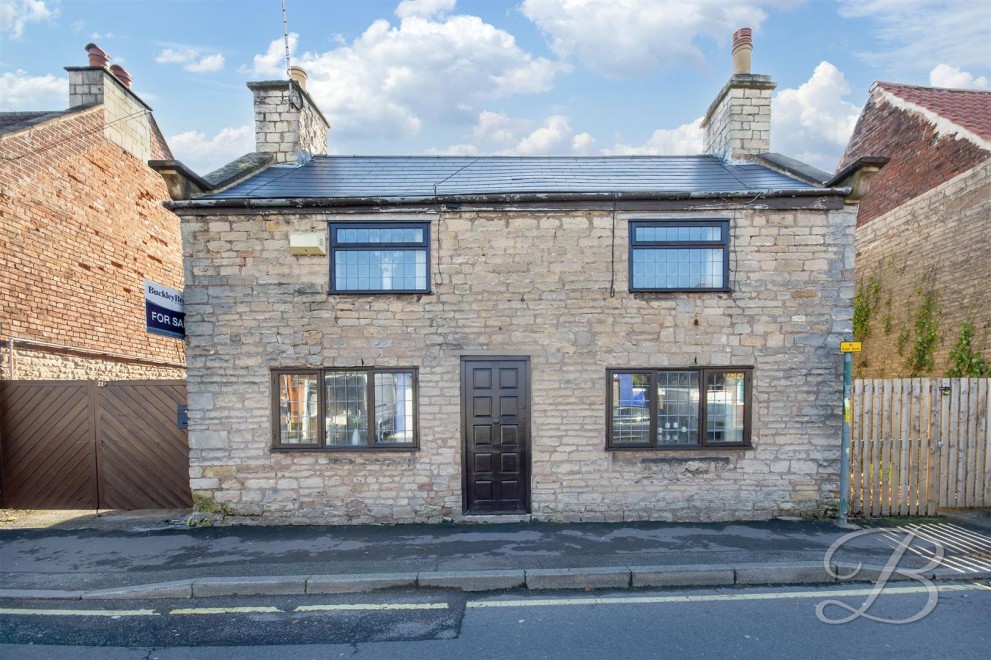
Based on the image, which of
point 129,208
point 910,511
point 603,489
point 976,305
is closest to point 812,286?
point 910,511

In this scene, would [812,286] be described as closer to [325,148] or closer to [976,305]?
[976,305]

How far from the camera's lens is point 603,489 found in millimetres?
7355

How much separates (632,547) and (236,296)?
6.59 metres

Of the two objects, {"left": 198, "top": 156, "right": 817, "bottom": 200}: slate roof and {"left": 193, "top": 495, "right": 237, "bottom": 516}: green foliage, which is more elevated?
{"left": 198, "top": 156, "right": 817, "bottom": 200}: slate roof

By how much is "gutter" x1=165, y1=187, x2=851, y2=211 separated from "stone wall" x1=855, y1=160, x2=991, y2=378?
16.7 ft

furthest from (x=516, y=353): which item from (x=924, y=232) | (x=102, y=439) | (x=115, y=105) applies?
(x=115, y=105)

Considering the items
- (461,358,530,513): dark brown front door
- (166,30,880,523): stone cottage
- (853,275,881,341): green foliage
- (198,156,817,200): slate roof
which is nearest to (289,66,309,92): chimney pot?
(198,156,817,200): slate roof

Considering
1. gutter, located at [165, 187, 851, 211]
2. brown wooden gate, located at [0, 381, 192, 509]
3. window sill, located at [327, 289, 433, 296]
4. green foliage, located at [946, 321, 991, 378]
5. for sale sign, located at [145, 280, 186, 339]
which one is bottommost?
brown wooden gate, located at [0, 381, 192, 509]

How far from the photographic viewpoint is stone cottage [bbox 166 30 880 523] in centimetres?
734

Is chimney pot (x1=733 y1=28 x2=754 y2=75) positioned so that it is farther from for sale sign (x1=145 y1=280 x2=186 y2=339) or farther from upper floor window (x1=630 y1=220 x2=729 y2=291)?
for sale sign (x1=145 y1=280 x2=186 y2=339)

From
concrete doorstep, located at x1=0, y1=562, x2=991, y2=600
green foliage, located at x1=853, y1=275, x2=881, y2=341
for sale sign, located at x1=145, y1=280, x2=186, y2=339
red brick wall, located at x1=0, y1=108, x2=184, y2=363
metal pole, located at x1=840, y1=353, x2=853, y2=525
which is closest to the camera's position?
concrete doorstep, located at x1=0, y1=562, x2=991, y2=600

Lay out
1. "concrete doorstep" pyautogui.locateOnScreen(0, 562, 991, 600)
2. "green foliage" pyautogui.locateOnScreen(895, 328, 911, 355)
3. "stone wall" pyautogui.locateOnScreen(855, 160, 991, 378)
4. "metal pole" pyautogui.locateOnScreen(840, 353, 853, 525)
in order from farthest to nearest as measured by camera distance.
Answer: "green foliage" pyautogui.locateOnScreen(895, 328, 911, 355) → "stone wall" pyautogui.locateOnScreen(855, 160, 991, 378) → "metal pole" pyautogui.locateOnScreen(840, 353, 853, 525) → "concrete doorstep" pyautogui.locateOnScreen(0, 562, 991, 600)

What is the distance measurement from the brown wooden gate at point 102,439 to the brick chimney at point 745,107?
11.0 meters

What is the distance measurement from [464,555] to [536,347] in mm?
3018
